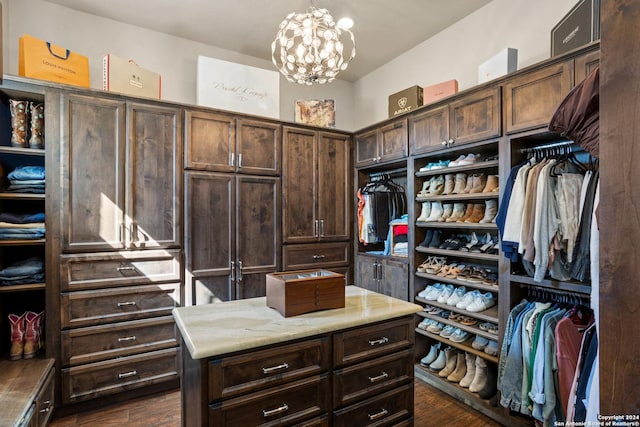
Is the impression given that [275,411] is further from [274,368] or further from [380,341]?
[380,341]

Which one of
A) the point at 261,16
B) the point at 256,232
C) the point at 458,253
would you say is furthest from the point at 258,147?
the point at 458,253

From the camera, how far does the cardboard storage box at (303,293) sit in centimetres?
153

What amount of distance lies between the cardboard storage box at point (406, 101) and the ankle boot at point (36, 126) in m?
2.90

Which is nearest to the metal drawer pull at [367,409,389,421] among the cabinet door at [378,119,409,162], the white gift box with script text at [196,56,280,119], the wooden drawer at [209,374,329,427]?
the wooden drawer at [209,374,329,427]

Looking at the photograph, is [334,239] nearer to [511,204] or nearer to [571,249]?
[511,204]

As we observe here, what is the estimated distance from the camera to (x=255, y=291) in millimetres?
3068

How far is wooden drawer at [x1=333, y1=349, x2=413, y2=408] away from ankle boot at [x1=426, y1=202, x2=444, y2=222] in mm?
1406

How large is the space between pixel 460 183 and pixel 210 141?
87.1 inches

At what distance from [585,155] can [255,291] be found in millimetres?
2802

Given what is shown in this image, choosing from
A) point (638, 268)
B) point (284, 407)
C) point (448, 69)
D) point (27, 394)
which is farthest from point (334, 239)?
point (638, 268)

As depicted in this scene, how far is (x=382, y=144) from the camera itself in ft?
10.7

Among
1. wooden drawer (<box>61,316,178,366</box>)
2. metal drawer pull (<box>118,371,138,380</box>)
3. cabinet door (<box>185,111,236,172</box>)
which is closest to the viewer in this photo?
wooden drawer (<box>61,316,178,366</box>)

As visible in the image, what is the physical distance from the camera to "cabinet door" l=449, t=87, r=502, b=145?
2.25 meters

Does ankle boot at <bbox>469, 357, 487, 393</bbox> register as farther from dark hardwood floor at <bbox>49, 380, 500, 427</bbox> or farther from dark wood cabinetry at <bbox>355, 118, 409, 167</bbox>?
dark wood cabinetry at <bbox>355, 118, 409, 167</bbox>
